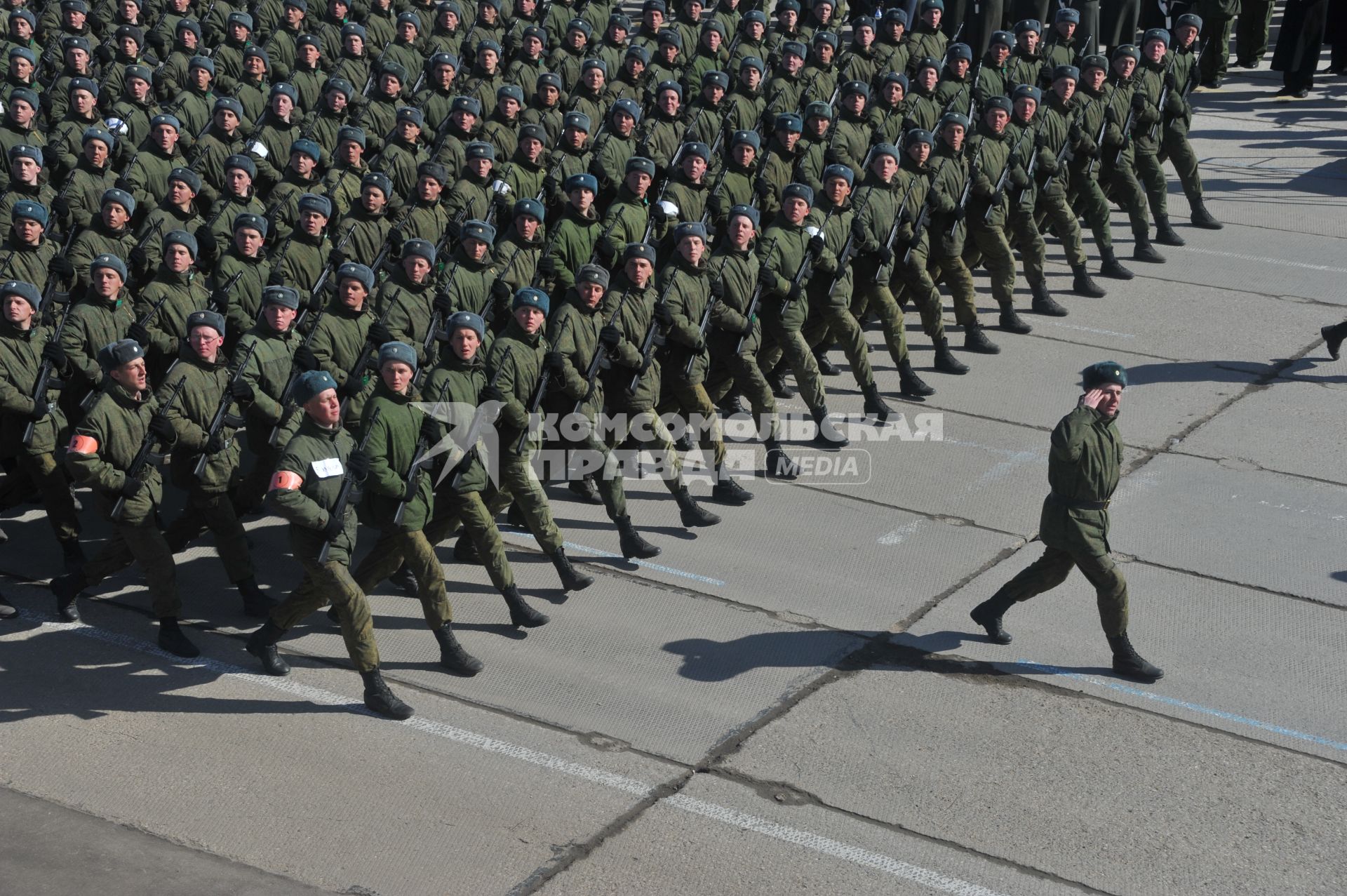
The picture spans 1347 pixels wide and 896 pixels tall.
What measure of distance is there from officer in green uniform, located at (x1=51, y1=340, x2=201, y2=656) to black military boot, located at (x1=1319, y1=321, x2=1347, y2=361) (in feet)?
30.8

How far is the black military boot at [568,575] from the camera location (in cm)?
958

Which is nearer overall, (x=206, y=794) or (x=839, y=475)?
(x=206, y=794)

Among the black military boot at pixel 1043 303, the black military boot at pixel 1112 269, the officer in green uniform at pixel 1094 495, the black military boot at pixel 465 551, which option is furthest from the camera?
the black military boot at pixel 1112 269

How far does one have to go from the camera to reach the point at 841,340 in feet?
40.2

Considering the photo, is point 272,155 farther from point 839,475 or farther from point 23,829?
point 23,829

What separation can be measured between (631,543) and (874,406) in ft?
10.1

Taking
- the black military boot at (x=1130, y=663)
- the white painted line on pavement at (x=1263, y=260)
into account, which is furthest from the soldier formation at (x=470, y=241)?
the black military boot at (x=1130, y=663)

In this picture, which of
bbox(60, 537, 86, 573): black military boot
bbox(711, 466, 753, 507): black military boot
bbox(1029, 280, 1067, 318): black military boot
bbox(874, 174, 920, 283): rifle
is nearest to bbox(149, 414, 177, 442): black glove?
bbox(60, 537, 86, 573): black military boot

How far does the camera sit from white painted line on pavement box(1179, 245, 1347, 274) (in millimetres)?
16281

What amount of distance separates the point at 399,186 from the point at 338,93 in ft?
5.89

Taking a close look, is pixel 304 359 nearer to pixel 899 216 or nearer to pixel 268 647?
pixel 268 647

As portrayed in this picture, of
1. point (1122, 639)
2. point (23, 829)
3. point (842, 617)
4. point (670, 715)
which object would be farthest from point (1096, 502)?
point (23, 829)

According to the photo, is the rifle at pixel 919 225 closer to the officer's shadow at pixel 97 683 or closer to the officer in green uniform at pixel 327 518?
the officer in green uniform at pixel 327 518

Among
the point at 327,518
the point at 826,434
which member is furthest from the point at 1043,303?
the point at 327,518
